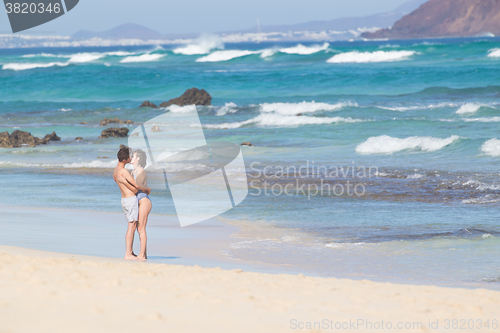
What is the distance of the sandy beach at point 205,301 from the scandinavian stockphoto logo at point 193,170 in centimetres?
327

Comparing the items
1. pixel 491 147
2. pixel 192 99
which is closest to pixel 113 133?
pixel 192 99

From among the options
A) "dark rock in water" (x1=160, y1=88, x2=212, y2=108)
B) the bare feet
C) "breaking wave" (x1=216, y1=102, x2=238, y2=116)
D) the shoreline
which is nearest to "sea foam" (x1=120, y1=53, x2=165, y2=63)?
"dark rock in water" (x1=160, y1=88, x2=212, y2=108)

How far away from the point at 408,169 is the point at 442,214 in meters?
3.94

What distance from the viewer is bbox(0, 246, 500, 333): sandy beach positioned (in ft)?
11.9

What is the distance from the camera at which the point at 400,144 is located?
15.1 metres

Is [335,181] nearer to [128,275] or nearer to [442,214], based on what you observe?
[442,214]

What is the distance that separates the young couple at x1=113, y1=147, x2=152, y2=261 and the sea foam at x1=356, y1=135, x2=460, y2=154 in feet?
32.3

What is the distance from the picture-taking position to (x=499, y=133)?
16.8 m

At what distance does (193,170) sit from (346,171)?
357cm

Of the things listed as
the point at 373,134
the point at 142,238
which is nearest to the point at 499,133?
the point at 373,134

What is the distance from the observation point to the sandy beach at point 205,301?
3.61m

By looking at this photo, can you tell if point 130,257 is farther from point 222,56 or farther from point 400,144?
point 222,56

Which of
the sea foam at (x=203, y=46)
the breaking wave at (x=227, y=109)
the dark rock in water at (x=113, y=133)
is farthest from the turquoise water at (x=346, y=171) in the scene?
the sea foam at (x=203, y=46)

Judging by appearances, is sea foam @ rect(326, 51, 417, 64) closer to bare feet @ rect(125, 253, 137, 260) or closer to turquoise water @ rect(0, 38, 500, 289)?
turquoise water @ rect(0, 38, 500, 289)
